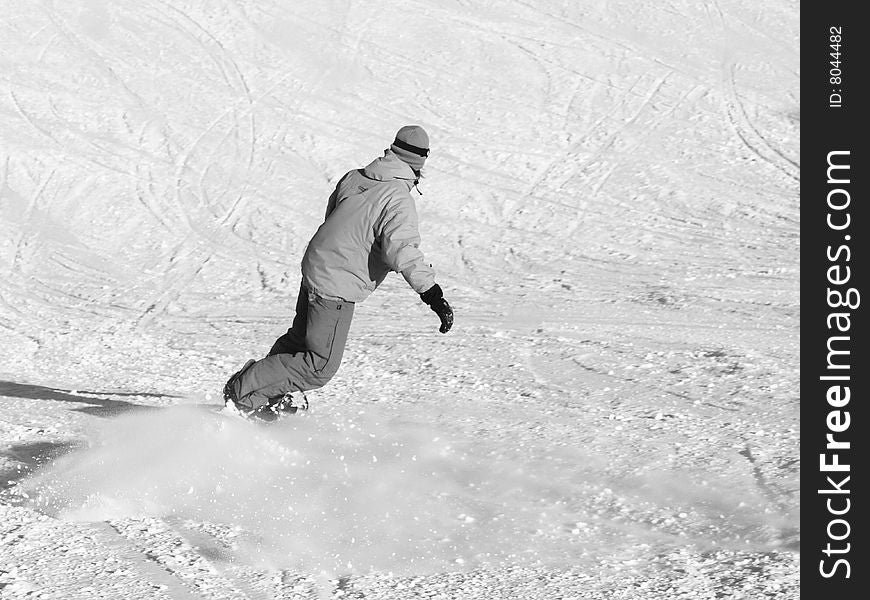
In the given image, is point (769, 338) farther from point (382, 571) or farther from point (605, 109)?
point (605, 109)

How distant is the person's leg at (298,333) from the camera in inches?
220

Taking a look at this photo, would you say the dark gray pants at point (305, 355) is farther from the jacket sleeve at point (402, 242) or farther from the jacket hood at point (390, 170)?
the jacket hood at point (390, 170)

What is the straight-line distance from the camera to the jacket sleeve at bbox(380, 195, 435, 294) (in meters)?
5.11

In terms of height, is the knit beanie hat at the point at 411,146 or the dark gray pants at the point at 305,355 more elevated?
the knit beanie hat at the point at 411,146

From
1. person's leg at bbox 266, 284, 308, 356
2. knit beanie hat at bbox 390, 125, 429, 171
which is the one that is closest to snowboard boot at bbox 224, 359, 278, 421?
person's leg at bbox 266, 284, 308, 356

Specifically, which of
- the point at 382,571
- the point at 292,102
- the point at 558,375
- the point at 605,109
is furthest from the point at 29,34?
the point at 382,571

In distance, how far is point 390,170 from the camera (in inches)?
204

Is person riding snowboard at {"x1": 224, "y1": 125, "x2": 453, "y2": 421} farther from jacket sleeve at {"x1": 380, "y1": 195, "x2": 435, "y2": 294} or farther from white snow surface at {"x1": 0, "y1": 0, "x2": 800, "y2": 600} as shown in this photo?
white snow surface at {"x1": 0, "y1": 0, "x2": 800, "y2": 600}

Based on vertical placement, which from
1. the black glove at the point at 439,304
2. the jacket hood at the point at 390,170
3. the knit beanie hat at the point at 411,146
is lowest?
the black glove at the point at 439,304
